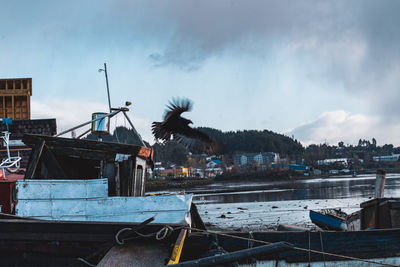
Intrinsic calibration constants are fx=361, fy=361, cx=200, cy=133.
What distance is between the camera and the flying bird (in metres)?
9.62

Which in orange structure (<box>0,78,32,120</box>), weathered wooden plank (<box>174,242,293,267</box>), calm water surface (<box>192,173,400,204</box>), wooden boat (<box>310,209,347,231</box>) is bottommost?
calm water surface (<box>192,173,400,204</box>)

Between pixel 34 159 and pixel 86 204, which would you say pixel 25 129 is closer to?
pixel 34 159

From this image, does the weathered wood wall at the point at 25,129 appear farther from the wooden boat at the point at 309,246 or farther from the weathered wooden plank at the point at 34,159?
the wooden boat at the point at 309,246

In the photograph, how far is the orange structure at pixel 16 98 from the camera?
2253cm

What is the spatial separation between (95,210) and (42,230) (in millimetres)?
1039

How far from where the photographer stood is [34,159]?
7.46 m

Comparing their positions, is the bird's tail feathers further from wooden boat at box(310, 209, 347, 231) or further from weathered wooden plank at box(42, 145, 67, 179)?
wooden boat at box(310, 209, 347, 231)

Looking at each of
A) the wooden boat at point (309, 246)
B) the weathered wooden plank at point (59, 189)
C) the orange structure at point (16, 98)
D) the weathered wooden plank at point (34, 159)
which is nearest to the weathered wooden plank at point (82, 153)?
the weathered wooden plank at point (34, 159)

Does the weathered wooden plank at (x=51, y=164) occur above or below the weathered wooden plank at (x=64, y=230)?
above

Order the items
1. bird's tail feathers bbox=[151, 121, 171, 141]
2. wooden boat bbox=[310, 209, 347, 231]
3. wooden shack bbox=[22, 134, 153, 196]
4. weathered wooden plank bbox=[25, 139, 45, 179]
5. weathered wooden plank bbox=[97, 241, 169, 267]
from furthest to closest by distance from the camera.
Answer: wooden boat bbox=[310, 209, 347, 231] < bird's tail feathers bbox=[151, 121, 171, 141] < wooden shack bbox=[22, 134, 153, 196] < weathered wooden plank bbox=[25, 139, 45, 179] < weathered wooden plank bbox=[97, 241, 169, 267]

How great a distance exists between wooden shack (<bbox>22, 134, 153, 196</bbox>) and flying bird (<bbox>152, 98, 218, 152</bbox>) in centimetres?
118

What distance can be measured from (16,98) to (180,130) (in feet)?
58.4

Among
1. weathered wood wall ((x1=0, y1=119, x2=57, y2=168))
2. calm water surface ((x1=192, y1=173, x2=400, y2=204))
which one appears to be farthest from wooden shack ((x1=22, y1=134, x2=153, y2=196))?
calm water surface ((x1=192, y1=173, x2=400, y2=204))

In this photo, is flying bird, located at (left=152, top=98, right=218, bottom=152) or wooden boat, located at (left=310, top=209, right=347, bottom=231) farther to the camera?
wooden boat, located at (left=310, top=209, right=347, bottom=231)
